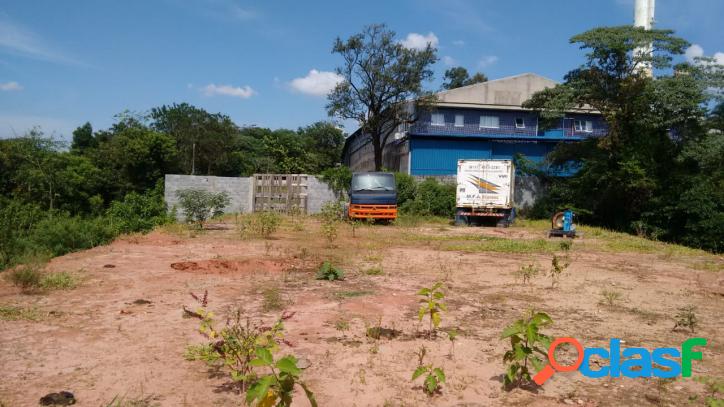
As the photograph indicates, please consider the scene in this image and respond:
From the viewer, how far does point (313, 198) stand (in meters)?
24.6

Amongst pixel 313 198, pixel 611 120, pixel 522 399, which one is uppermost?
pixel 611 120

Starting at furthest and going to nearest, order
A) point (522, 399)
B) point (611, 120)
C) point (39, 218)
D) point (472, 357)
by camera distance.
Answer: point (611, 120)
point (39, 218)
point (472, 357)
point (522, 399)

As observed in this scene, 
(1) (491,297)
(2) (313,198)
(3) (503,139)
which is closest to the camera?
(1) (491,297)

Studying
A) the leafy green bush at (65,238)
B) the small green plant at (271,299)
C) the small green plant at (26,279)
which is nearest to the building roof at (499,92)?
the leafy green bush at (65,238)

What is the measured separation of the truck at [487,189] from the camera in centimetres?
2058

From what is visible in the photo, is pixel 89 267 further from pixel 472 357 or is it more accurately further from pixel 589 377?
pixel 589 377

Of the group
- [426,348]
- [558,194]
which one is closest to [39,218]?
[426,348]

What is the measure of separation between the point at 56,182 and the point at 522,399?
79.2ft

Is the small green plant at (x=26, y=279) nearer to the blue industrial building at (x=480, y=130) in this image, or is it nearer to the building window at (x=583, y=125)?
the blue industrial building at (x=480, y=130)

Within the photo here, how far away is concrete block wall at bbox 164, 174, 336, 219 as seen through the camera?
21.4m

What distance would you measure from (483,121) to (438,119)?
351 cm

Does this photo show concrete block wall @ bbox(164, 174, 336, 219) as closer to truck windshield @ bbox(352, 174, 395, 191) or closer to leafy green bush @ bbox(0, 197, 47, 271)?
truck windshield @ bbox(352, 174, 395, 191)

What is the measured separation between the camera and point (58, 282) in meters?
7.29

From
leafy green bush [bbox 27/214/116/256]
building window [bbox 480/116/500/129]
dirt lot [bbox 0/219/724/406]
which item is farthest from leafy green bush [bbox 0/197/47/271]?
building window [bbox 480/116/500/129]
